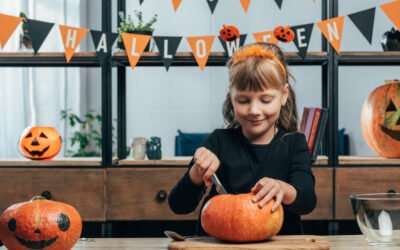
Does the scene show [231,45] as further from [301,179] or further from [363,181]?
[301,179]

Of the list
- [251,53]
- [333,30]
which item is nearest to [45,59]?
[333,30]

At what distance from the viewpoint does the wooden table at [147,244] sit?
3.76 feet

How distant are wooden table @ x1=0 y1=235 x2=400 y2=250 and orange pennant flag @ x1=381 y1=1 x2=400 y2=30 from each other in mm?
1316

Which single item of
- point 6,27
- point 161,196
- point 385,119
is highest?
point 6,27

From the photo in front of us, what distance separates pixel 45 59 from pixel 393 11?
1.28 meters

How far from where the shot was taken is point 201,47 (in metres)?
→ 2.64

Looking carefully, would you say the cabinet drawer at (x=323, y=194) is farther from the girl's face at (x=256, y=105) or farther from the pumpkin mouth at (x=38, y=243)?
the pumpkin mouth at (x=38, y=243)

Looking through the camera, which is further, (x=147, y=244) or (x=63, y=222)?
(x=147, y=244)

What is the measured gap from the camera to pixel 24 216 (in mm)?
1028

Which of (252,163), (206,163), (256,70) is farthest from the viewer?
(252,163)

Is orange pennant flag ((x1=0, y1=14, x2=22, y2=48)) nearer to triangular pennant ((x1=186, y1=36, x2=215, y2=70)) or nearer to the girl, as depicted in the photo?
triangular pennant ((x1=186, y1=36, x2=215, y2=70))

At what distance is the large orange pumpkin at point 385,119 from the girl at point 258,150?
1.14 m

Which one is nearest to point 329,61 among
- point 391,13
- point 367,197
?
point 391,13

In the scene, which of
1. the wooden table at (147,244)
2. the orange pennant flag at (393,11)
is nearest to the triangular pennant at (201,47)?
the orange pennant flag at (393,11)
